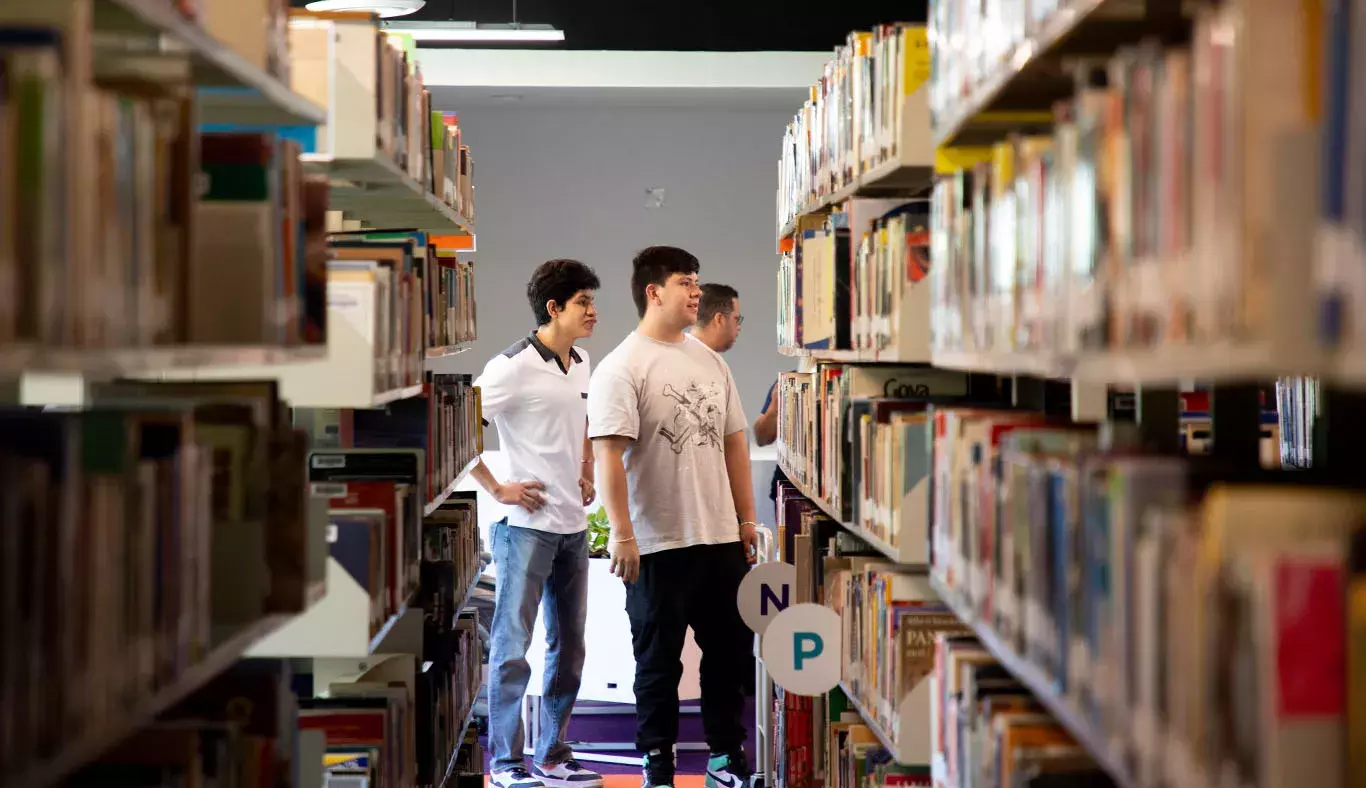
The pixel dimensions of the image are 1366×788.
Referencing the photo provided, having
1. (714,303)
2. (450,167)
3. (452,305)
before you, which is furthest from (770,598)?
(714,303)

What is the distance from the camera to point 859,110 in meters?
2.98

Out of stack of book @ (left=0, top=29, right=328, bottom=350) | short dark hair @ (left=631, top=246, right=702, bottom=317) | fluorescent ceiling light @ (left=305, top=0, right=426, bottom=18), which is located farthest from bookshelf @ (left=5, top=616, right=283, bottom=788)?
fluorescent ceiling light @ (left=305, top=0, right=426, bottom=18)

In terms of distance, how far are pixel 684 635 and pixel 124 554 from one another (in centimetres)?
314

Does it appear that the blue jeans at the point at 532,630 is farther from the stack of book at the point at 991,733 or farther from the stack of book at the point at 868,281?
the stack of book at the point at 991,733

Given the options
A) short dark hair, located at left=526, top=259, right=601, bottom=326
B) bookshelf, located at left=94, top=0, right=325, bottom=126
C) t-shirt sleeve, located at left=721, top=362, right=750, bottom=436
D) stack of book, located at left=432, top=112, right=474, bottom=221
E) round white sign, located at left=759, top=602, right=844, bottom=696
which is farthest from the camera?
short dark hair, located at left=526, top=259, right=601, bottom=326

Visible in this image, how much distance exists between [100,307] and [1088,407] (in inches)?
55.1

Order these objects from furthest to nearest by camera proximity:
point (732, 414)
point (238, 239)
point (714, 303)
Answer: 1. point (714, 303)
2. point (732, 414)
3. point (238, 239)

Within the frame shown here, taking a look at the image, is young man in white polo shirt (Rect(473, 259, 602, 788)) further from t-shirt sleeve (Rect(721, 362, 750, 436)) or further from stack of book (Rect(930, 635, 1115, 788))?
stack of book (Rect(930, 635, 1115, 788))

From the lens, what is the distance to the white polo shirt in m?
4.65

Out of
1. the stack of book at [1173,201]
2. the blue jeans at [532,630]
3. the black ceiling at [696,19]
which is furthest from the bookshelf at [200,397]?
the black ceiling at [696,19]

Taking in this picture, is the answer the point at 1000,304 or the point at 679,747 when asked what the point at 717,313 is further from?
the point at 1000,304

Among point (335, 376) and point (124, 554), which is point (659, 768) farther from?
point (124, 554)

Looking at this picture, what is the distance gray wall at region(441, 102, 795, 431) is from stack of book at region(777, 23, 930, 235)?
383 centimetres

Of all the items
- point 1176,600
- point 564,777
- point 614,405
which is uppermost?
point 614,405
